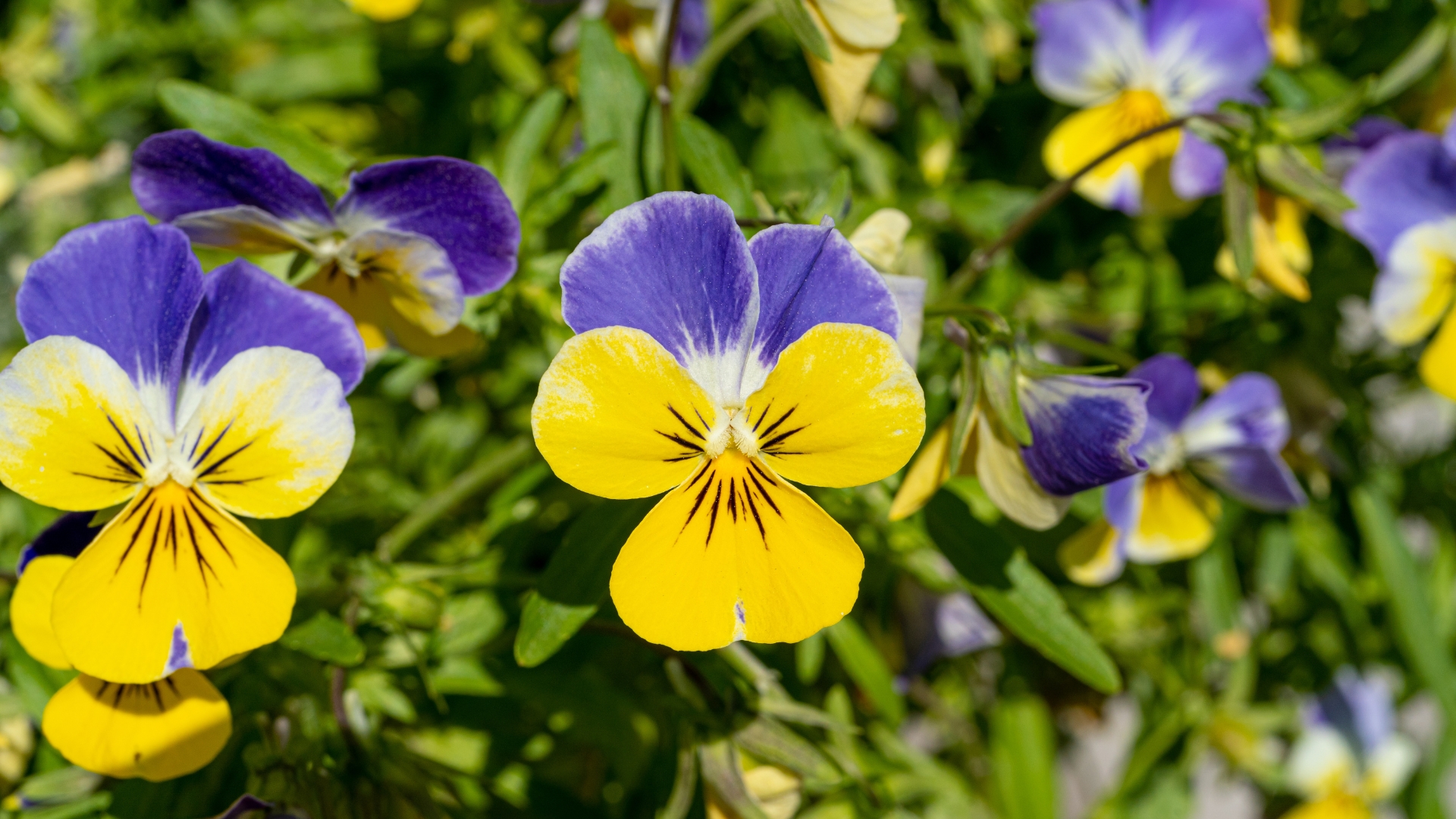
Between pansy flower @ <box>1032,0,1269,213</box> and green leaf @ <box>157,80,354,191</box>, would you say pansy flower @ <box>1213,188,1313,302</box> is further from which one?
green leaf @ <box>157,80,354,191</box>

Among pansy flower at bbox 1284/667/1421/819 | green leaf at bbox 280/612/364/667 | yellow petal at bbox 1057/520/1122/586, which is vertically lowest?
pansy flower at bbox 1284/667/1421/819

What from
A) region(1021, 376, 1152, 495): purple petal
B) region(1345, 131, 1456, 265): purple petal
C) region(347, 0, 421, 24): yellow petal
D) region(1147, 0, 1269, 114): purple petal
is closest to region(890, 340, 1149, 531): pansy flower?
region(1021, 376, 1152, 495): purple petal

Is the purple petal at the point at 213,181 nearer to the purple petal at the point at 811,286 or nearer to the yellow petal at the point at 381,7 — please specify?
the purple petal at the point at 811,286

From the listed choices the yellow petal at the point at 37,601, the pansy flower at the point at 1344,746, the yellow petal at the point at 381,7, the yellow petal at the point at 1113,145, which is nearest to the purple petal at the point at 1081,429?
the yellow petal at the point at 1113,145

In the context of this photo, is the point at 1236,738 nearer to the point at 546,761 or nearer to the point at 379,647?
the point at 546,761

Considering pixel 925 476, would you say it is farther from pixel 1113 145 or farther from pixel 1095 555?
pixel 1113 145

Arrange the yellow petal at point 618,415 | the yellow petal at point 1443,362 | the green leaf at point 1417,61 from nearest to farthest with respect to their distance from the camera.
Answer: the yellow petal at point 618,415, the yellow petal at point 1443,362, the green leaf at point 1417,61

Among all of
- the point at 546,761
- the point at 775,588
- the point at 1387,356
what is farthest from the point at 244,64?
the point at 1387,356
